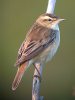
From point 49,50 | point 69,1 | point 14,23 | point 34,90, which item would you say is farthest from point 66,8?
point 34,90

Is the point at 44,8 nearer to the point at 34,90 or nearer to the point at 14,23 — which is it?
the point at 14,23

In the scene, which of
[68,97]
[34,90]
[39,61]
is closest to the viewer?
[34,90]

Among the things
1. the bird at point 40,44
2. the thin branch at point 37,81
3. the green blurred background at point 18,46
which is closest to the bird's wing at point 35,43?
the bird at point 40,44

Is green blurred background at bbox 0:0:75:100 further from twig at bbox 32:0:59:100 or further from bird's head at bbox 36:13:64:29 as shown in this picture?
twig at bbox 32:0:59:100

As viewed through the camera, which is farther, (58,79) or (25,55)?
(58,79)

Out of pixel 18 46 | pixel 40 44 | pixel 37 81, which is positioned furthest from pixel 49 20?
pixel 18 46

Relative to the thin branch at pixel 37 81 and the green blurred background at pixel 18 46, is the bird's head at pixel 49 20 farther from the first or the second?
the green blurred background at pixel 18 46

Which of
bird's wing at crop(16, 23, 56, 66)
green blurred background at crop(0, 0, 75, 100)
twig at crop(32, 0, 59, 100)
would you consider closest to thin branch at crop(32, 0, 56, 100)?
twig at crop(32, 0, 59, 100)

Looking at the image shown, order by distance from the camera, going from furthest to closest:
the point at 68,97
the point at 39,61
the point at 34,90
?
the point at 68,97 < the point at 39,61 < the point at 34,90

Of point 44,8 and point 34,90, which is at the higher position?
point 44,8
